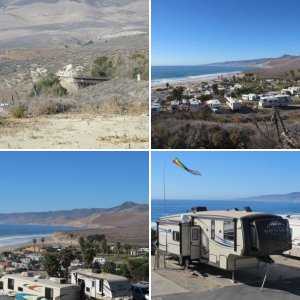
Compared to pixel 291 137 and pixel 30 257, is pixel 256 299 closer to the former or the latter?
pixel 291 137

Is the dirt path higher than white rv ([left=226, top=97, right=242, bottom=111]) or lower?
lower

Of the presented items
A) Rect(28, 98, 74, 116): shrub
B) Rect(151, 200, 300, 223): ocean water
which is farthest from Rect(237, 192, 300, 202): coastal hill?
Rect(28, 98, 74, 116): shrub

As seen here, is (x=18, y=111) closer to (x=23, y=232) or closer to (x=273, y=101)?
(x=23, y=232)

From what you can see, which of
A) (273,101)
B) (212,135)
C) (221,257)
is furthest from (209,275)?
(273,101)

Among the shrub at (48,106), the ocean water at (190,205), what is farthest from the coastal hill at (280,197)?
the shrub at (48,106)

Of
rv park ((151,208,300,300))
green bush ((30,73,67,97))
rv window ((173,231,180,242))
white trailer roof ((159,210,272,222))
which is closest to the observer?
rv park ((151,208,300,300))

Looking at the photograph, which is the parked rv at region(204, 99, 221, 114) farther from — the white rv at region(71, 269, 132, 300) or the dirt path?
the white rv at region(71, 269, 132, 300)

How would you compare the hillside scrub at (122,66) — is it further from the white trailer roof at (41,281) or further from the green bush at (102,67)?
the white trailer roof at (41,281)
